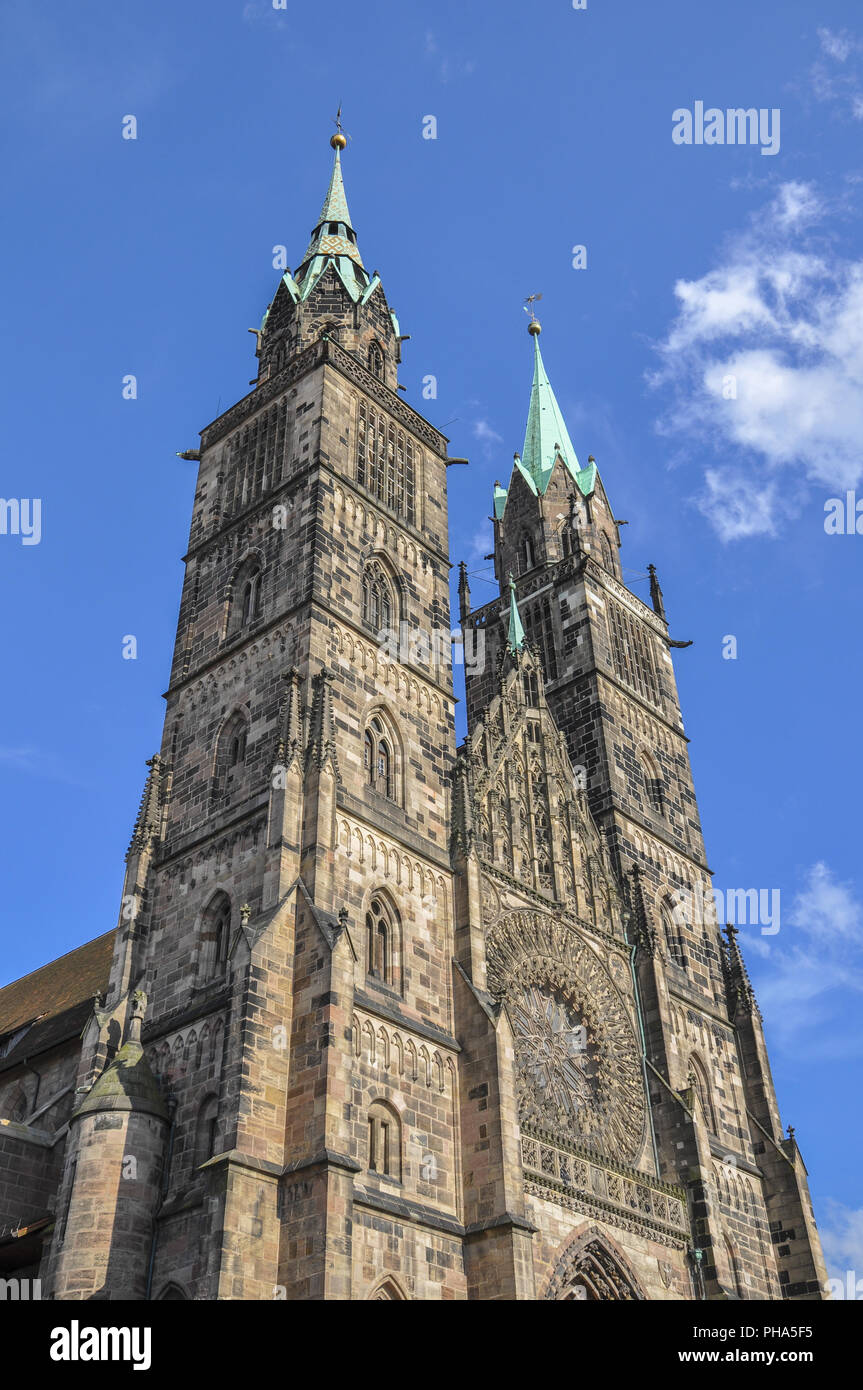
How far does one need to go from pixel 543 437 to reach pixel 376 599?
1858 centimetres

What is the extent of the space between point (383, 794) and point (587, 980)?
6.56 metres

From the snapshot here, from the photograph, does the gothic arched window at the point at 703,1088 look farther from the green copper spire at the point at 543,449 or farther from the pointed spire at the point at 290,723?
the green copper spire at the point at 543,449

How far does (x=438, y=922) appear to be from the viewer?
24.5 metres

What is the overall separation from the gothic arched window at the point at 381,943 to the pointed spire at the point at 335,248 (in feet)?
59.3

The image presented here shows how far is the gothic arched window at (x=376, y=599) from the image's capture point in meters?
27.6

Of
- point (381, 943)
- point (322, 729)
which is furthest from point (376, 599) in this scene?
point (381, 943)

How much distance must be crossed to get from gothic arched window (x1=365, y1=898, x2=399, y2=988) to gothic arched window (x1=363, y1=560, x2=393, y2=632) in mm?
6664

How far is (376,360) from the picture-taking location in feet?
111

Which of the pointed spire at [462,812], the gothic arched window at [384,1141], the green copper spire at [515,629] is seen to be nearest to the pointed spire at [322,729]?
the pointed spire at [462,812]

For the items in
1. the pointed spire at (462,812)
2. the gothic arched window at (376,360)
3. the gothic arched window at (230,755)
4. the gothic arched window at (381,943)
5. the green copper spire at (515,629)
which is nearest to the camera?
the gothic arched window at (381,943)

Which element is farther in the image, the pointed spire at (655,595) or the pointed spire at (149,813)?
the pointed spire at (655,595)

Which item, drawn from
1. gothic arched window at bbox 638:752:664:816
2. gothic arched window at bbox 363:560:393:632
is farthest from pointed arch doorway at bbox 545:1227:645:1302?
gothic arched window at bbox 638:752:664:816

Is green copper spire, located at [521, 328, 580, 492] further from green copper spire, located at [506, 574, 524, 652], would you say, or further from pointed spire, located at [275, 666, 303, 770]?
pointed spire, located at [275, 666, 303, 770]
